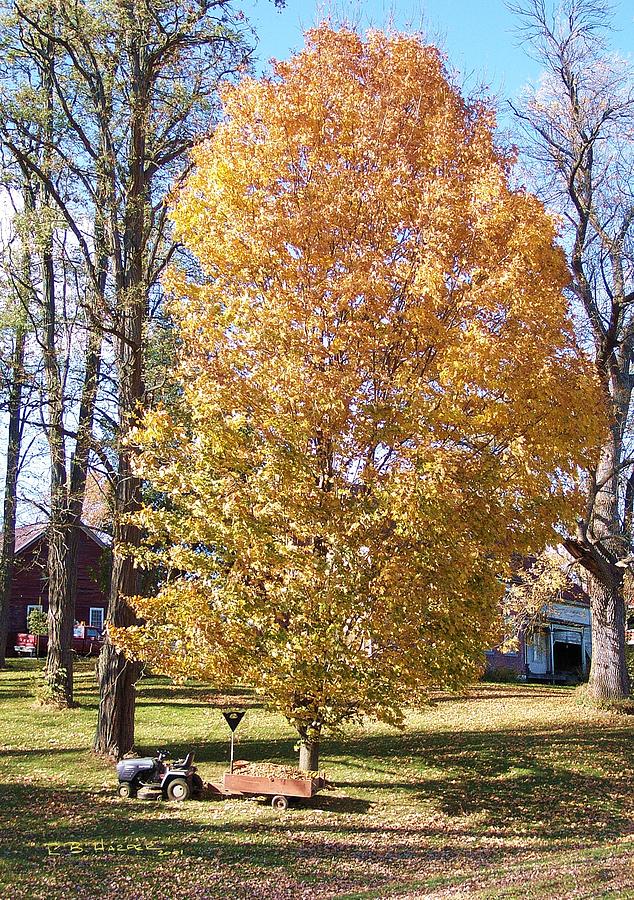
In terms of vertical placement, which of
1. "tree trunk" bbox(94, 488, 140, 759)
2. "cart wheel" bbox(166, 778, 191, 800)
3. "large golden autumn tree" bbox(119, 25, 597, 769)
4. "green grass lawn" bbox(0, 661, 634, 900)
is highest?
"large golden autumn tree" bbox(119, 25, 597, 769)

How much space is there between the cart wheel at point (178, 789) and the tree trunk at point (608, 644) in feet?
40.7

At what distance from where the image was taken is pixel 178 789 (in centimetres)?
1149

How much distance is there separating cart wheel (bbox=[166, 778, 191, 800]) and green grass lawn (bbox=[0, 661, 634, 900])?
174 millimetres

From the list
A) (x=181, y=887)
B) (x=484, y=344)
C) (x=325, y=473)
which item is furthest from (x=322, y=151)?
(x=181, y=887)

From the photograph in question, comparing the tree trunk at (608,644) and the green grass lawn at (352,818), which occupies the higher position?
the tree trunk at (608,644)

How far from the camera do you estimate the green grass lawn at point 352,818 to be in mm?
8008

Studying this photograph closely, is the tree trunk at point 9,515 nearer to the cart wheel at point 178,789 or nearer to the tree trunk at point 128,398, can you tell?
the tree trunk at point 128,398

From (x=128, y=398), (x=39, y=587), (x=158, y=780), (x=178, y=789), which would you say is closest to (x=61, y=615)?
(x=128, y=398)

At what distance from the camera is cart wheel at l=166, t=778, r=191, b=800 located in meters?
11.5

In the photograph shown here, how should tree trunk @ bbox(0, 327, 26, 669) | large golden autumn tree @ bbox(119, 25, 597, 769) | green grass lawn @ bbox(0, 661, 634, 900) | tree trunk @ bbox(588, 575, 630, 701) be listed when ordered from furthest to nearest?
tree trunk @ bbox(0, 327, 26, 669) < tree trunk @ bbox(588, 575, 630, 701) < large golden autumn tree @ bbox(119, 25, 597, 769) < green grass lawn @ bbox(0, 661, 634, 900)

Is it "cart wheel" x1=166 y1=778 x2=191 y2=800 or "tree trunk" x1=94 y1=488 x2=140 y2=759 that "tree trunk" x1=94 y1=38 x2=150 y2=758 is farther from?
"cart wheel" x1=166 y1=778 x2=191 y2=800
